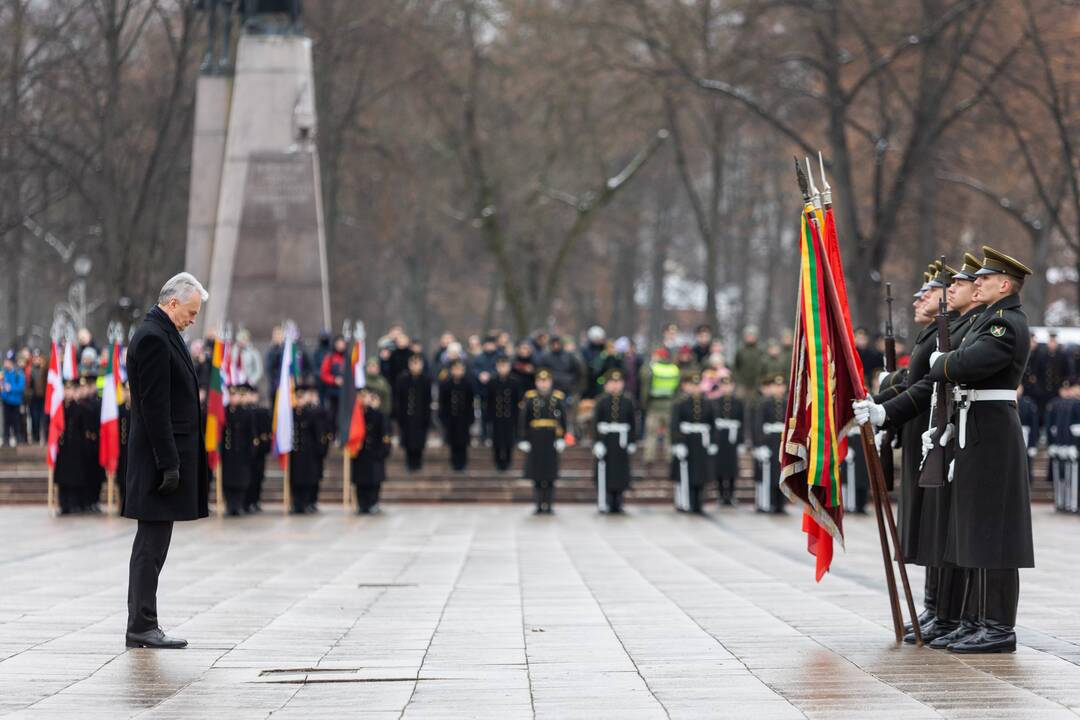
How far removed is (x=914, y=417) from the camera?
29.6 ft

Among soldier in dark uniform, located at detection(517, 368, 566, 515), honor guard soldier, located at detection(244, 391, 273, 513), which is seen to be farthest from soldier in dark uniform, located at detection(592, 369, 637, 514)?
honor guard soldier, located at detection(244, 391, 273, 513)

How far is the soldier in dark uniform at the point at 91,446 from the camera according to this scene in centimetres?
2158

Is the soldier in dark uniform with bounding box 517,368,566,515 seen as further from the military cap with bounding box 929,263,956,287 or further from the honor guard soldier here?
the military cap with bounding box 929,263,956,287

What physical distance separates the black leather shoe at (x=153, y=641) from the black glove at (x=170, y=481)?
0.74 meters

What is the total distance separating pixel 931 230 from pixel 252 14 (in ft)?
42.2

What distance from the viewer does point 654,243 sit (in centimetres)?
5728

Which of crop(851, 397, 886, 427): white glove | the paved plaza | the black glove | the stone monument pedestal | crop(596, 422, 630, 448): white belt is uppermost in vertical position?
the stone monument pedestal

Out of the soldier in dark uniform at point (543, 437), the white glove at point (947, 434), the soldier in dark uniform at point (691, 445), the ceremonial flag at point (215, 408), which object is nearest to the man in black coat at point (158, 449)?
the white glove at point (947, 434)

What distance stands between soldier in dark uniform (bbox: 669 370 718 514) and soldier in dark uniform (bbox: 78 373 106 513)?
7.78 metres

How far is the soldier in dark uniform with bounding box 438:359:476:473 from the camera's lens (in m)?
25.5

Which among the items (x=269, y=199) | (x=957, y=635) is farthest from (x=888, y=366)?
(x=269, y=199)


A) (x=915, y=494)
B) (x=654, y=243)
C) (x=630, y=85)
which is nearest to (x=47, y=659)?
(x=915, y=494)

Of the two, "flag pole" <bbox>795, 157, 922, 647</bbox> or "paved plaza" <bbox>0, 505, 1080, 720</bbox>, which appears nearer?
"paved plaza" <bbox>0, 505, 1080, 720</bbox>

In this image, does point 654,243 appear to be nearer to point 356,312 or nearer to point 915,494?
point 356,312
